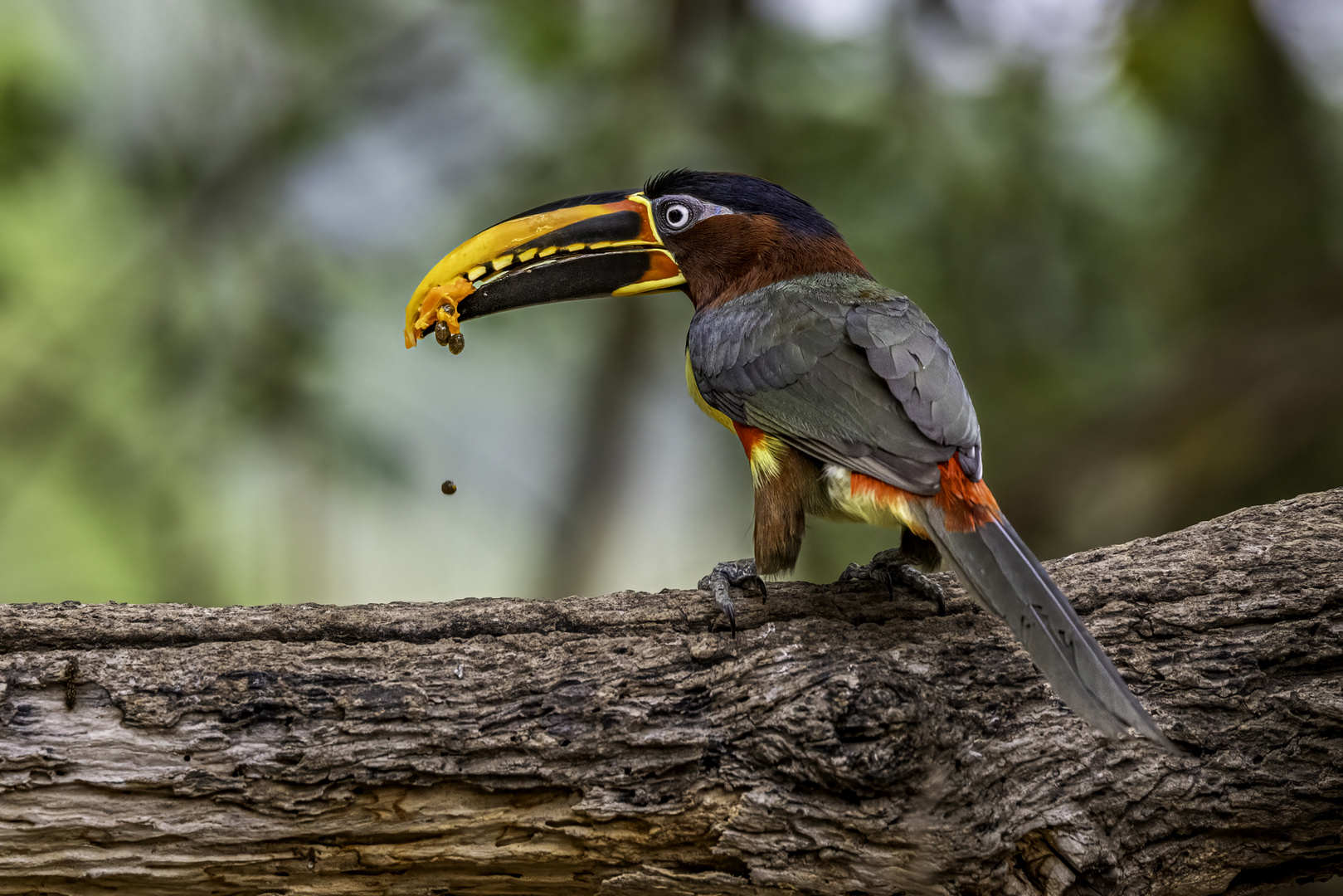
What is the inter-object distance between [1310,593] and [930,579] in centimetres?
85

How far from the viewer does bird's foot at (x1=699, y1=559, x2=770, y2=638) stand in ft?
8.56

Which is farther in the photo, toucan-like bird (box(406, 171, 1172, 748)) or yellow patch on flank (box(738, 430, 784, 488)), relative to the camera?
yellow patch on flank (box(738, 430, 784, 488))

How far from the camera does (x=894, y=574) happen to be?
2783 mm

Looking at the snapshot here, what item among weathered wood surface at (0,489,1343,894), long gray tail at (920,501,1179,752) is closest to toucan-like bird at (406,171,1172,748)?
long gray tail at (920,501,1179,752)

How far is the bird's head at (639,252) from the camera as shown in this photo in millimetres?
3311

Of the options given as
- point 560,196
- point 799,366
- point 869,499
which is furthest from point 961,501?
point 560,196

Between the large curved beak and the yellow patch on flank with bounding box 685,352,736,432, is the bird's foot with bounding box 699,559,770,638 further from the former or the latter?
the large curved beak

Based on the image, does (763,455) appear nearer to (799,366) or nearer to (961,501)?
(799,366)

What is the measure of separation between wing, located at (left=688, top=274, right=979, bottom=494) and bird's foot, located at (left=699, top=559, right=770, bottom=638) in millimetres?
326

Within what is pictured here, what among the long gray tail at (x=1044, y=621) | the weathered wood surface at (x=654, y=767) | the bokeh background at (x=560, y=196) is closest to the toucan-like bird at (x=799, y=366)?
the long gray tail at (x=1044, y=621)

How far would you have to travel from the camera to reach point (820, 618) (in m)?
2.59

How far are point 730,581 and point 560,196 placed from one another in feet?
12.3

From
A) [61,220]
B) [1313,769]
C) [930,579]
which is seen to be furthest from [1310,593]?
[61,220]

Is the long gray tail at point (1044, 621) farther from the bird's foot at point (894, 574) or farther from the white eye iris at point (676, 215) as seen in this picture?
the white eye iris at point (676, 215)
